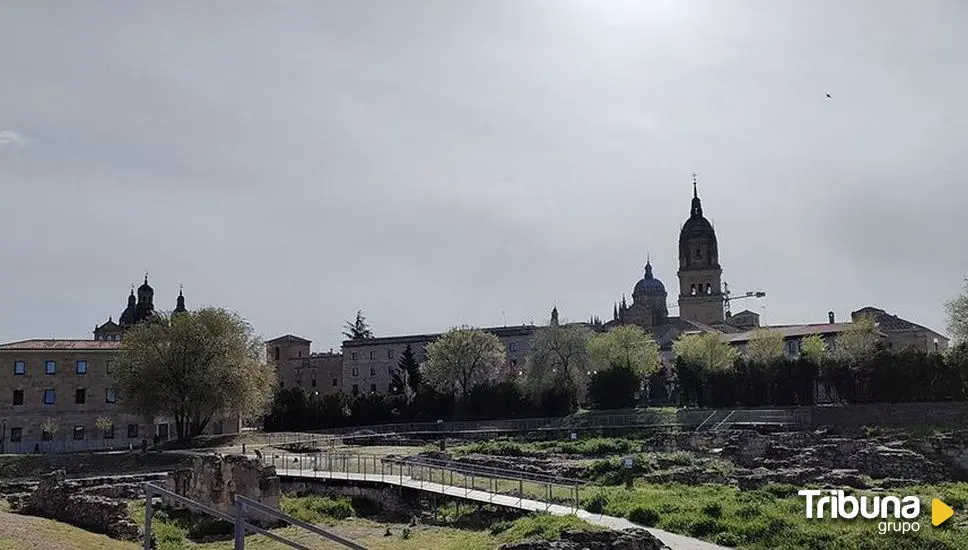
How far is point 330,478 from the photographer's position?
Answer: 38125 mm

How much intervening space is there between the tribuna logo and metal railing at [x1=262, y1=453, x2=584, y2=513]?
23.7 ft

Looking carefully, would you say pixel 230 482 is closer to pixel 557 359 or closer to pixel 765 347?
pixel 557 359

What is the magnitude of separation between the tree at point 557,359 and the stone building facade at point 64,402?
29.2 meters

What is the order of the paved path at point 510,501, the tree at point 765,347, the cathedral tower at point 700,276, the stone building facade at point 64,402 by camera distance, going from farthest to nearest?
the cathedral tower at point 700,276 < the tree at point 765,347 < the stone building facade at point 64,402 < the paved path at point 510,501

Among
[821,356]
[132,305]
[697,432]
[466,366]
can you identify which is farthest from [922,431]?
[132,305]

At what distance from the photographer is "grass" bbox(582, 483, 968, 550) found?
66.9 feet

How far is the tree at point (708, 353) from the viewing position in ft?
254

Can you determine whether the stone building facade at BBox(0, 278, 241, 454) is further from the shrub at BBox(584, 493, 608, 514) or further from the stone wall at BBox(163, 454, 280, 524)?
the shrub at BBox(584, 493, 608, 514)

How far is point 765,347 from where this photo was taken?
81312 mm

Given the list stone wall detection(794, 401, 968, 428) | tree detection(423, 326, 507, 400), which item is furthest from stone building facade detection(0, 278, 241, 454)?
stone wall detection(794, 401, 968, 428)

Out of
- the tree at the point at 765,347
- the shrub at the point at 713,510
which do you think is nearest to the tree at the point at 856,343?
the tree at the point at 765,347

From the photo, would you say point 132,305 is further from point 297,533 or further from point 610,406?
point 297,533

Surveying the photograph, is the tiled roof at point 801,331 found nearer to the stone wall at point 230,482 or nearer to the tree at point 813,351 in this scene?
the tree at point 813,351

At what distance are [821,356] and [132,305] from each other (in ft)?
325
